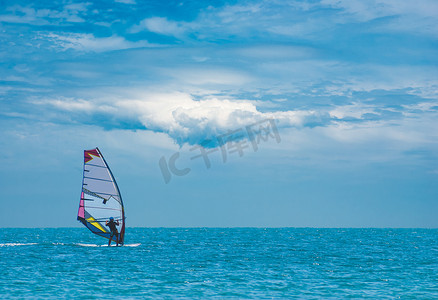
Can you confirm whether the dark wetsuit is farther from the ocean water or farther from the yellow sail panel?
the ocean water

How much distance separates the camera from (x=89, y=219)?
162 feet

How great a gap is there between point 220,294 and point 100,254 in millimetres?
21863

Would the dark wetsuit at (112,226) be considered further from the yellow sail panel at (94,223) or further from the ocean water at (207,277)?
the ocean water at (207,277)

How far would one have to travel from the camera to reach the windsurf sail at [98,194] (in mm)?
47656

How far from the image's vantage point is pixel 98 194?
4859 centimetres

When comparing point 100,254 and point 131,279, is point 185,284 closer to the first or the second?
point 131,279

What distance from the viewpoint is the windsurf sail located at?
1876 inches

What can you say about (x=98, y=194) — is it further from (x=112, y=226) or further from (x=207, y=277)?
(x=207, y=277)

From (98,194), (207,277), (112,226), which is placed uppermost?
(98,194)

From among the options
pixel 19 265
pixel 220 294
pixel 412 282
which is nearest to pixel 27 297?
pixel 220 294

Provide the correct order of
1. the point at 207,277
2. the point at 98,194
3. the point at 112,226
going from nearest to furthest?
the point at 207,277 → the point at 98,194 → the point at 112,226

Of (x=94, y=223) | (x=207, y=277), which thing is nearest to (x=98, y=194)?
(x=94, y=223)

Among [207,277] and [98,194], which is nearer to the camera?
[207,277]

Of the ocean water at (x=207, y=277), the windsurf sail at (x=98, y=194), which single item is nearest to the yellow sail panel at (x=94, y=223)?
the windsurf sail at (x=98, y=194)
